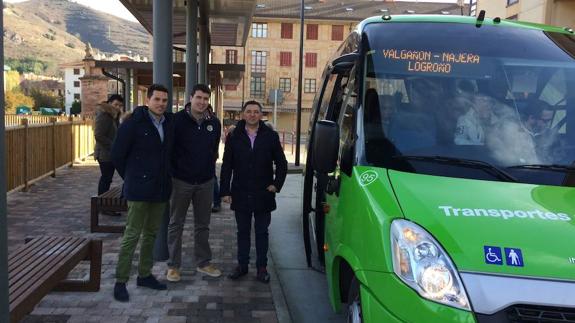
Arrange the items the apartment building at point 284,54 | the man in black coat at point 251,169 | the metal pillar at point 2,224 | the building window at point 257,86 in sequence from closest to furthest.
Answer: the metal pillar at point 2,224, the man in black coat at point 251,169, the apartment building at point 284,54, the building window at point 257,86

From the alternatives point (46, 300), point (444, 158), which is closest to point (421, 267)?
point (444, 158)

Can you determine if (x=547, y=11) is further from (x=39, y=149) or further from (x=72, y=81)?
(x=72, y=81)

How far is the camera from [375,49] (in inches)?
147

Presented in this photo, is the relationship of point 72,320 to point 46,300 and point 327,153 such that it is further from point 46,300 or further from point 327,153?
point 327,153

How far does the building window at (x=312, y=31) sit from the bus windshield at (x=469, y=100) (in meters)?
60.1

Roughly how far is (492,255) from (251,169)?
2.97 metres

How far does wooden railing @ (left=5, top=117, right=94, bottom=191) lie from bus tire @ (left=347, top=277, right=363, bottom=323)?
6.33 metres

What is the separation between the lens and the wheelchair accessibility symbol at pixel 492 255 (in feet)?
8.00

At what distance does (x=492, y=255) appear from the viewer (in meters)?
2.46

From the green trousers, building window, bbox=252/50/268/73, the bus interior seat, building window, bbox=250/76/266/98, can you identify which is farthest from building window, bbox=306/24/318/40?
the bus interior seat

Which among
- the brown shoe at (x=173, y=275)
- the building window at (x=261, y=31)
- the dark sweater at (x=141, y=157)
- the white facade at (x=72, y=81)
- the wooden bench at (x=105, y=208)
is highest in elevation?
the building window at (x=261, y=31)

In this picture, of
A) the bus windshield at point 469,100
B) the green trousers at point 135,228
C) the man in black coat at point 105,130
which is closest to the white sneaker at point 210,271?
the green trousers at point 135,228

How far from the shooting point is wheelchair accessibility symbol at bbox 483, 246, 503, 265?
2.44 metres

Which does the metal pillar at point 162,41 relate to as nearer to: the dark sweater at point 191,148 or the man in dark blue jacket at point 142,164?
the dark sweater at point 191,148
